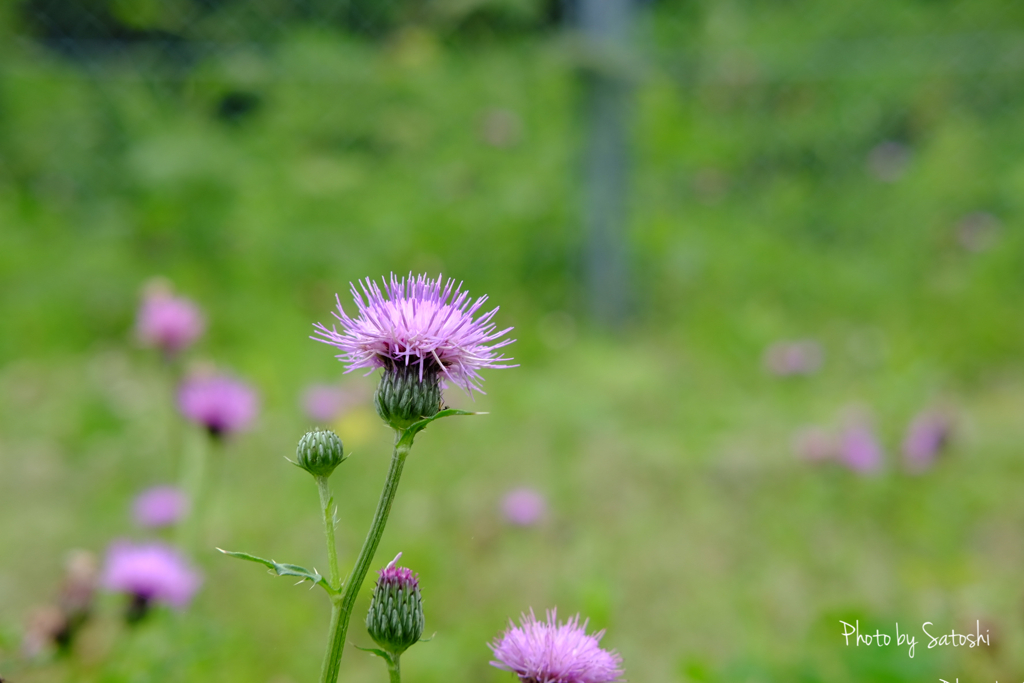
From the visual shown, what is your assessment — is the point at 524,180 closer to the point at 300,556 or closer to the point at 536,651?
the point at 300,556

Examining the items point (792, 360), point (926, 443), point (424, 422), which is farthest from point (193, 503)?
point (792, 360)

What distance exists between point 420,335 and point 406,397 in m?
0.05

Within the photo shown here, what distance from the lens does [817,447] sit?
2.21m

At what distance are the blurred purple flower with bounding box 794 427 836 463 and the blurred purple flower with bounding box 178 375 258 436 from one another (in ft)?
4.35

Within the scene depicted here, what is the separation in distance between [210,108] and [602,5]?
5.47 feet

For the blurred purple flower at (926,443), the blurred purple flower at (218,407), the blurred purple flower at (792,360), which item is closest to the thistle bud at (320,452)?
the blurred purple flower at (218,407)

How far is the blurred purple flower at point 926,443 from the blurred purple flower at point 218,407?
1.56m

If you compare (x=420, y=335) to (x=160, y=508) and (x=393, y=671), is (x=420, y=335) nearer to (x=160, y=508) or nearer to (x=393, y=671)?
(x=393, y=671)

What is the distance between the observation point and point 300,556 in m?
1.93

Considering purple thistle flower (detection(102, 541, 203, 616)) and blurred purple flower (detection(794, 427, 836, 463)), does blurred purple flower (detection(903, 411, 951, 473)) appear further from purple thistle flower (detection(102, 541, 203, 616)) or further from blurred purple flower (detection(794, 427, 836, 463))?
purple thistle flower (detection(102, 541, 203, 616))

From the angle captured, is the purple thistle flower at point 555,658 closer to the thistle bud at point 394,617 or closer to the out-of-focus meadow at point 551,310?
the thistle bud at point 394,617

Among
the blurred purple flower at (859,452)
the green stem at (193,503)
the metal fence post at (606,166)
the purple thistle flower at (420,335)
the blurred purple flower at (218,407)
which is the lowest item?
the purple thistle flower at (420,335)

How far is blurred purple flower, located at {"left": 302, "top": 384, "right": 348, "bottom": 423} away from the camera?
228cm

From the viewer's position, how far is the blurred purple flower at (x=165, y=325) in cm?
191
